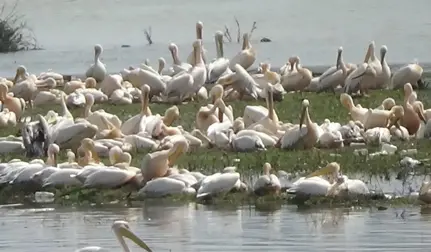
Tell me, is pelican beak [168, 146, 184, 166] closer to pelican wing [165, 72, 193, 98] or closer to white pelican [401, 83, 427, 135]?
white pelican [401, 83, 427, 135]

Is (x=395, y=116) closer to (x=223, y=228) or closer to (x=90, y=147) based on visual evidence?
(x=90, y=147)

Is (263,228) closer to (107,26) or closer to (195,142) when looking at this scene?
(195,142)

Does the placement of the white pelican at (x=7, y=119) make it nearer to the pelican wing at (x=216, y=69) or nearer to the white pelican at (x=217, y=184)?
the pelican wing at (x=216, y=69)

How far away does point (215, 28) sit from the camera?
3731cm

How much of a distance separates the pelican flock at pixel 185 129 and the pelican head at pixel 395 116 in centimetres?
2

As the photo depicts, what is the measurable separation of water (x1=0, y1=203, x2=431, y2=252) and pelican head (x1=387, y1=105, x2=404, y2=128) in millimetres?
4557

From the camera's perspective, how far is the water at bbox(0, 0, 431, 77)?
3041 cm

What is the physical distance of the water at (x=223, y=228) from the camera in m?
10.8

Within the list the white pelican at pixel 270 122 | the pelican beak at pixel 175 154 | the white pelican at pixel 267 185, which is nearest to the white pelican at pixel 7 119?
the white pelican at pixel 270 122

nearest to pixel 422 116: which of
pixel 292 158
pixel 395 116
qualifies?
pixel 395 116

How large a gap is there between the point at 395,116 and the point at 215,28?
2060cm

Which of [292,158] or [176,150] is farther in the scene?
[292,158]

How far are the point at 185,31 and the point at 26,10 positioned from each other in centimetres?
1006

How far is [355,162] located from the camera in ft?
47.2
